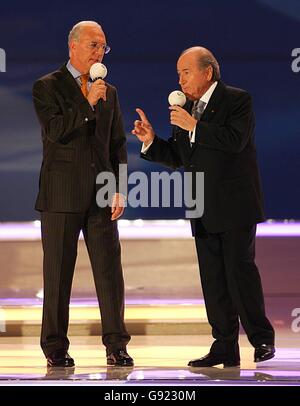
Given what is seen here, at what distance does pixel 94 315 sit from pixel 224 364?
1.48 metres

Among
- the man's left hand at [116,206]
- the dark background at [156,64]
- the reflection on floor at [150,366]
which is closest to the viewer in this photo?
the reflection on floor at [150,366]

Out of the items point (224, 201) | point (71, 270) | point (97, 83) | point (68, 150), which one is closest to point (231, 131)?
point (224, 201)

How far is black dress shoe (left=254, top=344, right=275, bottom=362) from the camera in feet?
11.9

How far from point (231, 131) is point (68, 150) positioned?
2.03ft

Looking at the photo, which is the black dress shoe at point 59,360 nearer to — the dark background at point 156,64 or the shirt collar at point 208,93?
the shirt collar at point 208,93

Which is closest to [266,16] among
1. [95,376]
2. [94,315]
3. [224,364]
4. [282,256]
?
[282,256]

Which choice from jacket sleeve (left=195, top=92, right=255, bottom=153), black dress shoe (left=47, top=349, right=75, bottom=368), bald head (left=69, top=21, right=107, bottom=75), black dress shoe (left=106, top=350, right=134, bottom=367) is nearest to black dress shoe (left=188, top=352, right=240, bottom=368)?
black dress shoe (left=106, top=350, right=134, bottom=367)

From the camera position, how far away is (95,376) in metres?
3.37

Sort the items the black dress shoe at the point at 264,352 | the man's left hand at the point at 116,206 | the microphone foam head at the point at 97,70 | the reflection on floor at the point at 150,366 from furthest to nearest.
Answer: the man's left hand at the point at 116,206, the black dress shoe at the point at 264,352, the microphone foam head at the point at 97,70, the reflection on floor at the point at 150,366

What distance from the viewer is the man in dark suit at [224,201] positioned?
363 centimetres

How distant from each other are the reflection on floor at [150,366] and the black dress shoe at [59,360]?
0.11 feet

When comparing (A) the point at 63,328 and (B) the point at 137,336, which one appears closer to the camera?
(A) the point at 63,328

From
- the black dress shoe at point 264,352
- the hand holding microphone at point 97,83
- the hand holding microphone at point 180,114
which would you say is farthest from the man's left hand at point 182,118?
the black dress shoe at point 264,352

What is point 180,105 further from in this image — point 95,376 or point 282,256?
point 282,256
